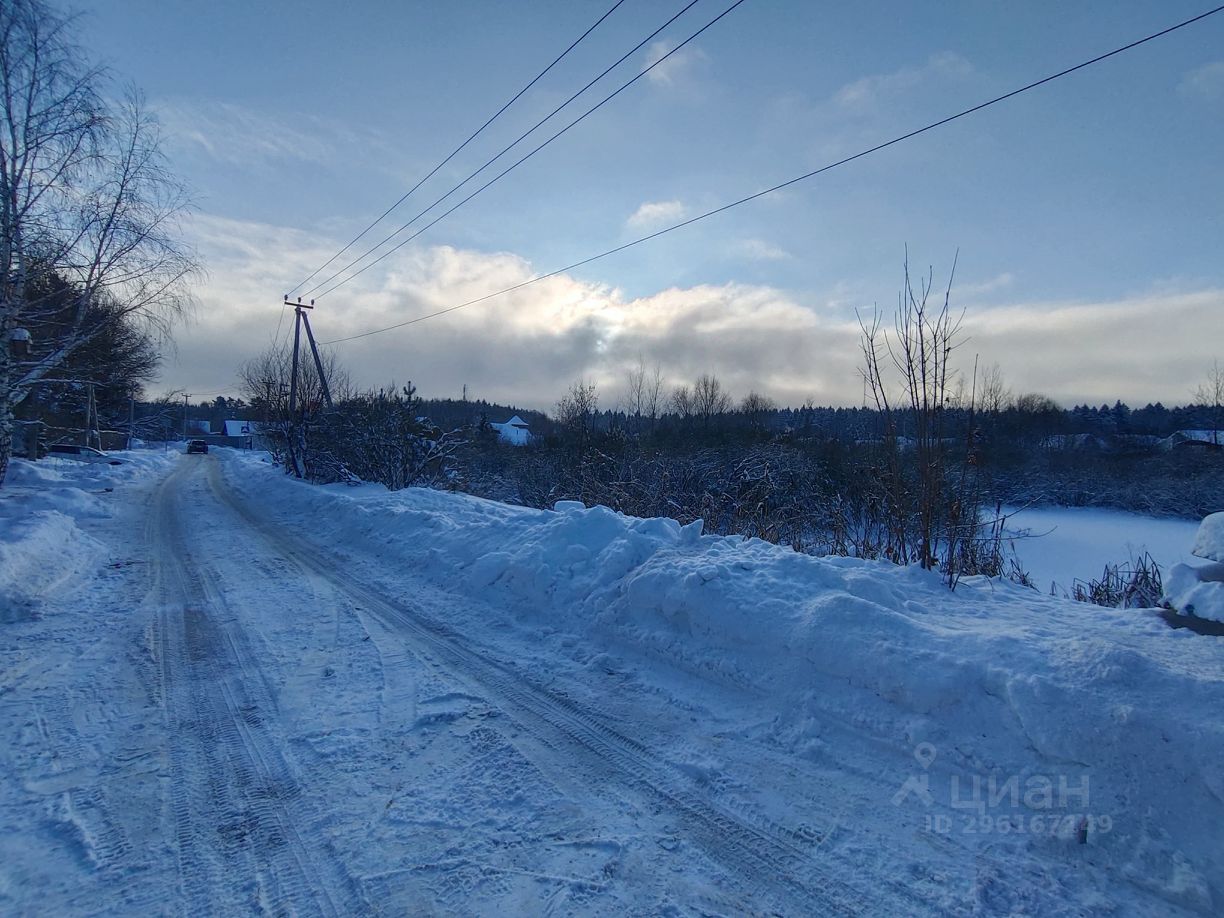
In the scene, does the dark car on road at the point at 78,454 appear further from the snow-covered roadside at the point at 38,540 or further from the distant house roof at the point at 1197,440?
the distant house roof at the point at 1197,440

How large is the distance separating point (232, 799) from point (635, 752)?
7.12 ft

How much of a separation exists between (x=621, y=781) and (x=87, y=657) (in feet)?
15.4

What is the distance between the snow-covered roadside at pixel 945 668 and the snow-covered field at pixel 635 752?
0.05 ft

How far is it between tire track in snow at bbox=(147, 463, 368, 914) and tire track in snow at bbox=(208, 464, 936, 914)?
1.32 m

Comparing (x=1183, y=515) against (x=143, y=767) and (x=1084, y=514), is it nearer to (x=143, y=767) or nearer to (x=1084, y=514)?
(x=1084, y=514)

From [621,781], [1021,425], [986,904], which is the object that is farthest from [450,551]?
[1021,425]

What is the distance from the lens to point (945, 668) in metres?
3.54

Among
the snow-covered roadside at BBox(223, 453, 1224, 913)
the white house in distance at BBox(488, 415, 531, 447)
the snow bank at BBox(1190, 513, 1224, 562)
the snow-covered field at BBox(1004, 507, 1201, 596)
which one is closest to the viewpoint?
the snow-covered roadside at BBox(223, 453, 1224, 913)

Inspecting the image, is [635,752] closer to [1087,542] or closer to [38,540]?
[38,540]

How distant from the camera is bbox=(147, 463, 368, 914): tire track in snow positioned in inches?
93.7

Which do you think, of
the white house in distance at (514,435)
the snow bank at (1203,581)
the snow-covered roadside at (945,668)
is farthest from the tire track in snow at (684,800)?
the white house in distance at (514,435)

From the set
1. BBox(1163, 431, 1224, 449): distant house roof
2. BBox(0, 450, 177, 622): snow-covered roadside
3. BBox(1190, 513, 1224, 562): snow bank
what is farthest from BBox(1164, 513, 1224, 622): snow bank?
BBox(1163, 431, 1224, 449): distant house roof

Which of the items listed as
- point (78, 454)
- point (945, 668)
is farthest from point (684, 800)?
point (78, 454)

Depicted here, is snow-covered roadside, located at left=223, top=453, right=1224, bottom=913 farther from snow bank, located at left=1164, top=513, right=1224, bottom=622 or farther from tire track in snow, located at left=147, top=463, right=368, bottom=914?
tire track in snow, located at left=147, top=463, right=368, bottom=914
